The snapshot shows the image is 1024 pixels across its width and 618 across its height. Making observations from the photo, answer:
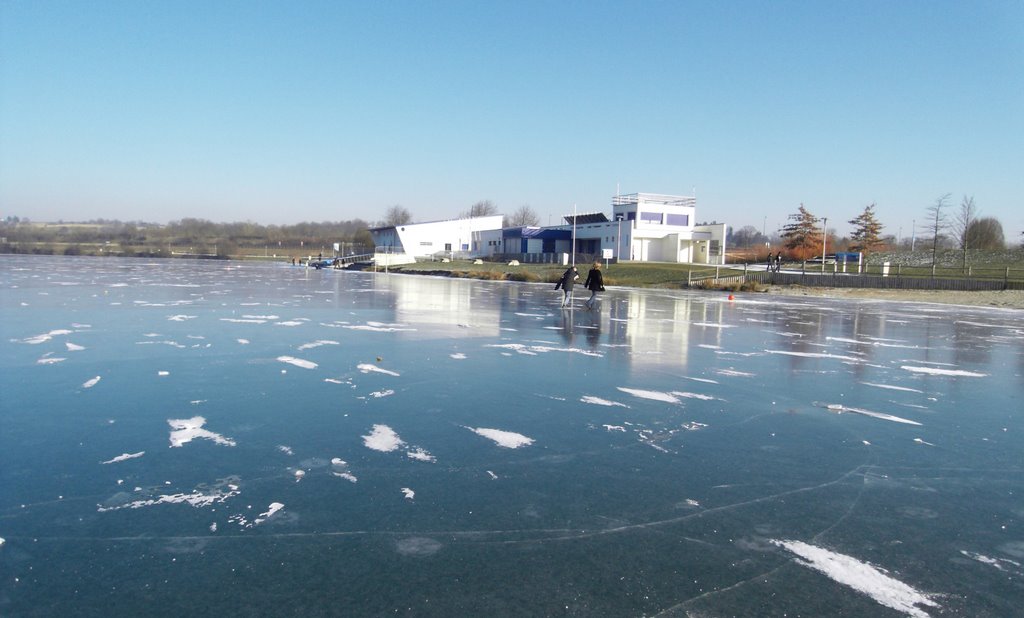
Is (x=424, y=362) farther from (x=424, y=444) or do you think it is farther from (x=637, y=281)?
(x=637, y=281)

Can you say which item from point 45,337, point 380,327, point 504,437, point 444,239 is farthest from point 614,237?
point 504,437

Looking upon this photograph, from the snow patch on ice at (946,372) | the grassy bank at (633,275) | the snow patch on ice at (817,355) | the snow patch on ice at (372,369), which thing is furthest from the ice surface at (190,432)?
the grassy bank at (633,275)

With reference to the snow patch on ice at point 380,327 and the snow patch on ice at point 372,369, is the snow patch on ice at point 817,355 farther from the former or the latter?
the snow patch on ice at point 380,327

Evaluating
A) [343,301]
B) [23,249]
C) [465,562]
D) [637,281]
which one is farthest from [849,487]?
[23,249]

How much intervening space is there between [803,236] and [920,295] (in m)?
35.8

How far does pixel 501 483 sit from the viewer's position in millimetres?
5227

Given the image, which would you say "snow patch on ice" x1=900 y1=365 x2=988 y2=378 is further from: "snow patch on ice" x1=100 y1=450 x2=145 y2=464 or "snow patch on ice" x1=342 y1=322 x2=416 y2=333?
"snow patch on ice" x1=100 y1=450 x2=145 y2=464

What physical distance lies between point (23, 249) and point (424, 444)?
128 meters

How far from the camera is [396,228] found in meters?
81.1

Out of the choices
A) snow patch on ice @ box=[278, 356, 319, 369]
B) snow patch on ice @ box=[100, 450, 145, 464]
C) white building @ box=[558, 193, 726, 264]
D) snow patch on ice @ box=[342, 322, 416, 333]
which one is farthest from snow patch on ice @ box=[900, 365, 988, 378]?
white building @ box=[558, 193, 726, 264]

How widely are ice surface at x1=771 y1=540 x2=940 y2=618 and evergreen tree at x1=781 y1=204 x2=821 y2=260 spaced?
67.0 m

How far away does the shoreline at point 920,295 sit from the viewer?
29.3m

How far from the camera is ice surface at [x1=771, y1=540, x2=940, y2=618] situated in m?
3.54

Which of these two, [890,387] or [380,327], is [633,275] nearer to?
[380,327]
